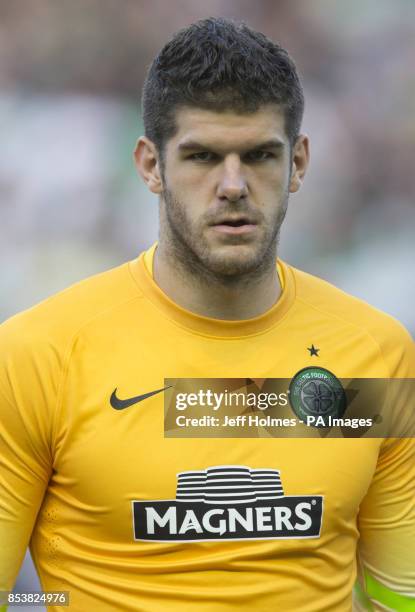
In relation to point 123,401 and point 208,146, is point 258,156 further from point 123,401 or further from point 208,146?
point 123,401

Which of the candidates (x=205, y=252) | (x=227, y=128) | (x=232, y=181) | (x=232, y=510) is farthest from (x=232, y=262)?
(x=232, y=510)

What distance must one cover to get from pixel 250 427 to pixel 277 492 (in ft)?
0.48

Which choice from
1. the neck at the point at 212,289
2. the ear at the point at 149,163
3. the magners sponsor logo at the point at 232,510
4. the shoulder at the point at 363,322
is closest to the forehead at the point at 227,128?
the ear at the point at 149,163

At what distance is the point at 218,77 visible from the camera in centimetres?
181

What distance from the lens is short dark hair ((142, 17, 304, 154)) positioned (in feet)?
5.96

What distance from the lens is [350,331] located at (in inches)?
80.2

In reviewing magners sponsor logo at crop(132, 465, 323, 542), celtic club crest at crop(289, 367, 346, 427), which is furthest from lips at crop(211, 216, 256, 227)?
magners sponsor logo at crop(132, 465, 323, 542)

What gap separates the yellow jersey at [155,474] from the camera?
70.4 inches

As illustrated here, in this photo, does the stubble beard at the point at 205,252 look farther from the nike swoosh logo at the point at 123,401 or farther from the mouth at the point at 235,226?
the nike swoosh logo at the point at 123,401

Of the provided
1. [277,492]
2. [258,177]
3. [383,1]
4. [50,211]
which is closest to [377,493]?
[277,492]

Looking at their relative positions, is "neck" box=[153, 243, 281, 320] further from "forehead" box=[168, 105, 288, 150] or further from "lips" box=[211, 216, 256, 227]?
"forehead" box=[168, 105, 288, 150]

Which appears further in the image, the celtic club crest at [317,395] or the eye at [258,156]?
the celtic club crest at [317,395]

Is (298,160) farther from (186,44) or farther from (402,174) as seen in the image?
(402,174)

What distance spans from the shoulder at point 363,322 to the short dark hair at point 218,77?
377mm
